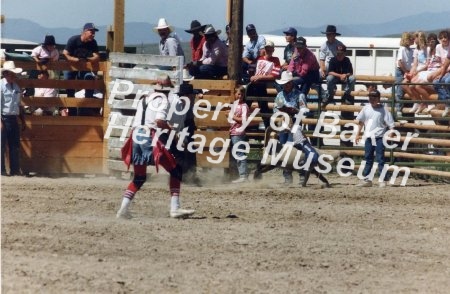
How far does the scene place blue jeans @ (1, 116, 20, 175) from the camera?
663 inches

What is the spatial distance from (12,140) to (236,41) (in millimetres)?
3918

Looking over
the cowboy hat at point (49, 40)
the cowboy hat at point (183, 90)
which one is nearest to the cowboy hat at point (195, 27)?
the cowboy hat at point (49, 40)

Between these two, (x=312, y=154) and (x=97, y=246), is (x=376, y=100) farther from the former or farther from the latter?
(x=97, y=246)

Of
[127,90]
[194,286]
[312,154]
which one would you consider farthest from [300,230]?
[127,90]

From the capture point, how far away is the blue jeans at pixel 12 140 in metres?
16.8

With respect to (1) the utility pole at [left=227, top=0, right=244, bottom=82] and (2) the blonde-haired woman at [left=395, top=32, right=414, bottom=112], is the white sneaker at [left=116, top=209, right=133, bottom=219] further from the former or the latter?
(2) the blonde-haired woman at [left=395, top=32, right=414, bottom=112]

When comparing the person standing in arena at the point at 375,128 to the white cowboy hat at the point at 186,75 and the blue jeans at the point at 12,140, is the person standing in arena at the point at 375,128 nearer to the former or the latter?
the white cowboy hat at the point at 186,75

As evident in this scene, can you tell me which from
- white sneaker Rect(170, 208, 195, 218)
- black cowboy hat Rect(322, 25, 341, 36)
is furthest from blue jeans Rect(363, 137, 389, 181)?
white sneaker Rect(170, 208, 195, 218)

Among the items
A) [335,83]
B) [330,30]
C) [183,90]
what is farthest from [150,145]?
[330,30]

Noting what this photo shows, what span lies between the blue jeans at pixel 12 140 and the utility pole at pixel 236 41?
3.54 meters

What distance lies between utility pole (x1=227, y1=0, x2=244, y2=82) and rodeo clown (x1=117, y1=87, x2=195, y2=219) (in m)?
5.43

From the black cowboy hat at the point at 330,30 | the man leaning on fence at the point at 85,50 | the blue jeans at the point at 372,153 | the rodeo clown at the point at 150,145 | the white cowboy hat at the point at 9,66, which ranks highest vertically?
the black cowboy hat at the point at 330,30

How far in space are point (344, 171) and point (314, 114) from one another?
1.10m

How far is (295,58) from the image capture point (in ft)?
56.6
